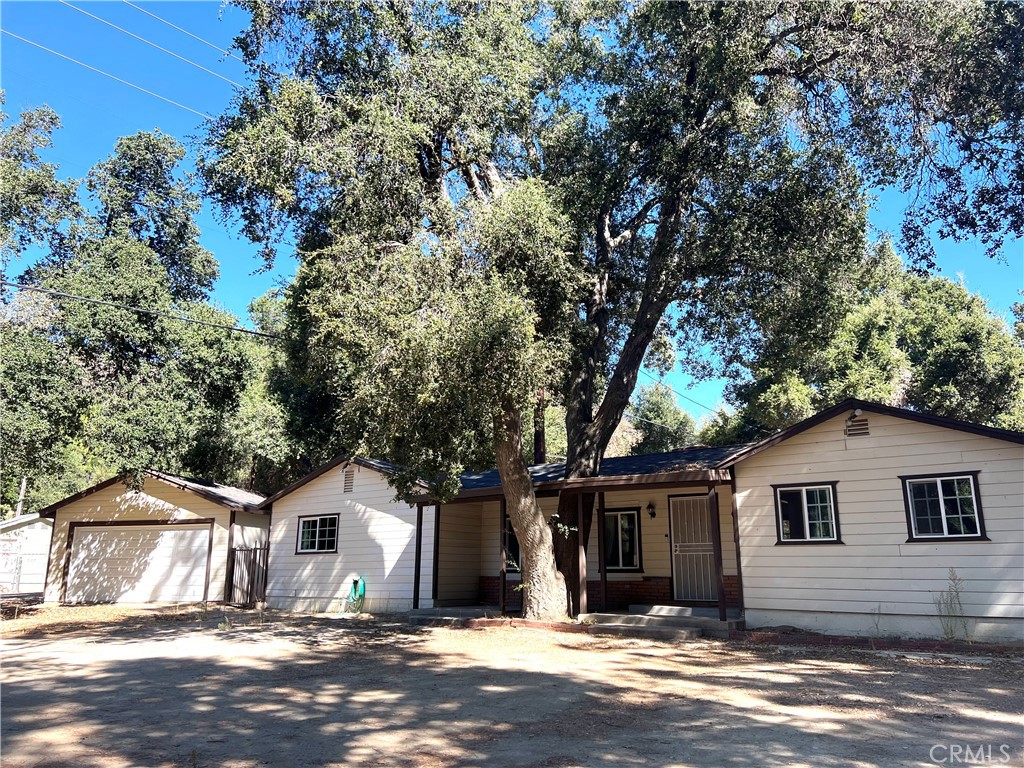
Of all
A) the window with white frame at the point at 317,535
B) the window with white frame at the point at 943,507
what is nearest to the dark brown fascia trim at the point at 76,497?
the window with white frame at the point at 317,535

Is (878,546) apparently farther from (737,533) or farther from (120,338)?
(120,338)

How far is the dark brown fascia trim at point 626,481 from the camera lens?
12234mm

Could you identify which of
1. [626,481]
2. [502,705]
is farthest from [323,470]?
[502,705]

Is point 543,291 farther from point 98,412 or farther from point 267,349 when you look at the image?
point 267,349

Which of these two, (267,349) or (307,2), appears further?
(267,349)

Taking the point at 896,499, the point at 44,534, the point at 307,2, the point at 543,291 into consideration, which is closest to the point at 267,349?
the point at 44,534

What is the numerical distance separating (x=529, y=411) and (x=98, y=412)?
41.4 ft

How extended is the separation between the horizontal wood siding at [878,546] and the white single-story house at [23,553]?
76.3ft

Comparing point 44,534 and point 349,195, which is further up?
point 349,195

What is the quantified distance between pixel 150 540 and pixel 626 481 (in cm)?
1523

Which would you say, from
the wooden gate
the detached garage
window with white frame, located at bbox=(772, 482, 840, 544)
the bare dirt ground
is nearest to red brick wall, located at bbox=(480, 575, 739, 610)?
window with white frame, located at bbox=(772, 482, 840, 544)

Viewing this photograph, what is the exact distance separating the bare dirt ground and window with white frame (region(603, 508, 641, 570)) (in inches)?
149

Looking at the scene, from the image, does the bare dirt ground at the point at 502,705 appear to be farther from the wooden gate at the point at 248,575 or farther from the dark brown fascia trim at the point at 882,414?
the wooden gate at the point at 248,575

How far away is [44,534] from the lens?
103ft
